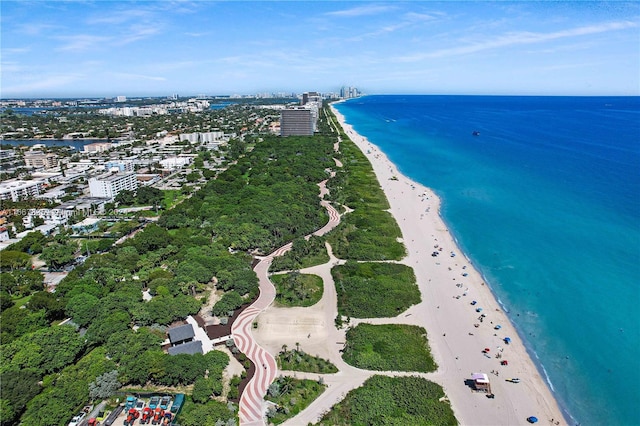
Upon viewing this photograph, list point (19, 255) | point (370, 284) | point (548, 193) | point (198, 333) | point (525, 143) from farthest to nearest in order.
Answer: point (525, 143), point (548, 193), point (19, 255), point (370, 284), point (198, 333)

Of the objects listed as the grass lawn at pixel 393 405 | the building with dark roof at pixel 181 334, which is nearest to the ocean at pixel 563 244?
the grass lawn at pixel 393 405

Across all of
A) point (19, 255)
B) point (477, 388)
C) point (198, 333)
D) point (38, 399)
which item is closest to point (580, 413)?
point (477, 388)

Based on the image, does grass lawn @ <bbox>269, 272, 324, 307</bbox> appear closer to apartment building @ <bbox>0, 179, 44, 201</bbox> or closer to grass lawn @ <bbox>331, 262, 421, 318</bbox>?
grass lawn @ <bbox>331, 262, 421, 318</bbox>

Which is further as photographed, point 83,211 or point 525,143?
point 525,143

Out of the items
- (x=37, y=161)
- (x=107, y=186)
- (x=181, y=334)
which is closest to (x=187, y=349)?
(x=181, y=334)

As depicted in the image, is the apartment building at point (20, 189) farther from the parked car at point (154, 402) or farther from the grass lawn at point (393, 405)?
the grass lawn at point (393, 405)

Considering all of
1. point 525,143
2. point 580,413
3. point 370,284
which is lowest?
point 580,413

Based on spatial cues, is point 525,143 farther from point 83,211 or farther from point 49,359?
point 49,359
